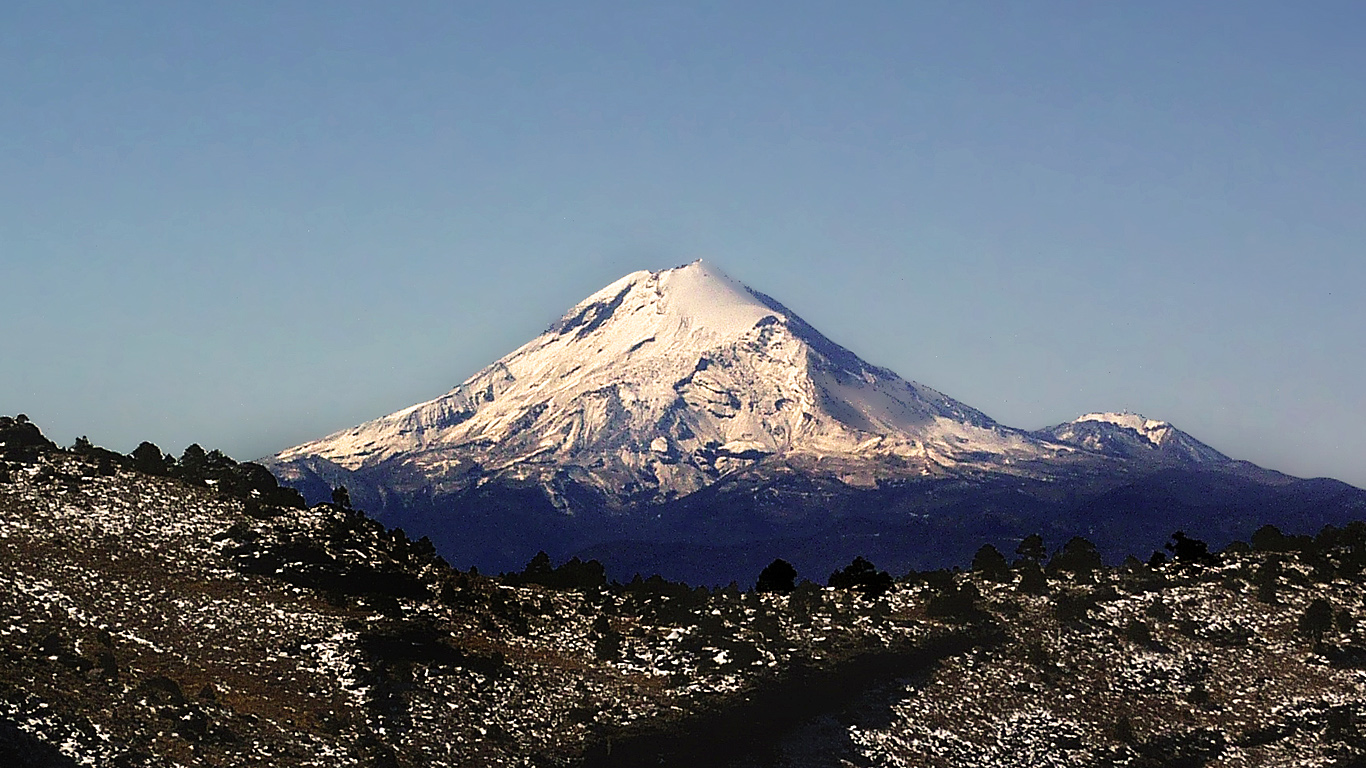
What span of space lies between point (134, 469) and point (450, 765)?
3937 cm

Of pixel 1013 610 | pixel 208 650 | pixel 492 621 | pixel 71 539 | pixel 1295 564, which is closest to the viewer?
pixel 208 650

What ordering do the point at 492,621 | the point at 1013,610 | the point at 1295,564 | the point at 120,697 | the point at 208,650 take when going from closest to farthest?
the point at 120,697 < the point at 208,650 < the point at 492,621 < the point at 1013,610 < the point at 1295,564

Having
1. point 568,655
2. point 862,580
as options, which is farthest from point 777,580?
point 568,655

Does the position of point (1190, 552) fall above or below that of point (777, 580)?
above

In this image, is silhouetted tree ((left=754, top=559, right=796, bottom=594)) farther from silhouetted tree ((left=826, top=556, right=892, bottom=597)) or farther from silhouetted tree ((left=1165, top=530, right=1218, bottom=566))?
silhouetted tree ((left=1165, top=530, right=1218, bottom=566))

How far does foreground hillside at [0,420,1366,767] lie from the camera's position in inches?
3492

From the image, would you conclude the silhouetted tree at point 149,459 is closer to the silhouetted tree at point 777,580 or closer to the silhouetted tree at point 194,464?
the silhouetted tree at point 194,464

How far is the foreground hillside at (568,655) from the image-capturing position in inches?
3492

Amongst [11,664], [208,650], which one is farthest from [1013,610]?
[11,664]

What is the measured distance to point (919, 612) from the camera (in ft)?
401

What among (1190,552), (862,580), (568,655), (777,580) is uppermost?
(1190,552)

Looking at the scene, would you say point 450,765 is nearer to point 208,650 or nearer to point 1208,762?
point 208,650

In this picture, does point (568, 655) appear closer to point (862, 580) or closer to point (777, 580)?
point (777, 580)

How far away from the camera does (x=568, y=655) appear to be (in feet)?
350
